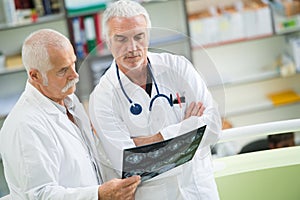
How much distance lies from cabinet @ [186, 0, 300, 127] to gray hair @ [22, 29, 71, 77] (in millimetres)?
2961

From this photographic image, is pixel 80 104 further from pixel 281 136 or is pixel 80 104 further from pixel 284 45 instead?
pixel 284 45

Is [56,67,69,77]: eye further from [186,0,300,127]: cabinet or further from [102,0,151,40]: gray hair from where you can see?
[186,0,300,127]: cabinet

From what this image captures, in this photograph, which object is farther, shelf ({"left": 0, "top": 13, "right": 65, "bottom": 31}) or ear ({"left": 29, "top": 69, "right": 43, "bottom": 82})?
shelf ({"left": 0, "top": 13, "right": 65, "bottom": 31})

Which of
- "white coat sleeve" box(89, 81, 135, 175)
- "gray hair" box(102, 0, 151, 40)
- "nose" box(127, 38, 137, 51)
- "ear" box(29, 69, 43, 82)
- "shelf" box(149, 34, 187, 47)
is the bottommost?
"white coat sleeve" box(89, 81, 135, 175)

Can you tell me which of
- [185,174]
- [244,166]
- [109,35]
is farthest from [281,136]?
[109,35]

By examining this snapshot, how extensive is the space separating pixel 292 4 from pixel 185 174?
3.08 metres

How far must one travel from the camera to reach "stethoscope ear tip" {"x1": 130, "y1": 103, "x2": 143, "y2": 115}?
1807 mm

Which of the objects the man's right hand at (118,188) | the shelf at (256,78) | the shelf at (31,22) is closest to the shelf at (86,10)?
the shelf at (31,22)

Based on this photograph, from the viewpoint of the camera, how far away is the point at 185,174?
190 centimetres

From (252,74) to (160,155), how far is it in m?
3.22

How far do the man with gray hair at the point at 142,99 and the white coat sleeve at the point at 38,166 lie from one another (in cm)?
15

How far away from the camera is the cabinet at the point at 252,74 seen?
188 inches

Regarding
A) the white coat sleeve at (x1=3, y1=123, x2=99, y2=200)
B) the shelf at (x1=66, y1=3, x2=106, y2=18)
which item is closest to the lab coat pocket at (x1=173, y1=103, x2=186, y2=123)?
the white coat sleeve at (x1=3, y1=123, x2=99, y2=200)

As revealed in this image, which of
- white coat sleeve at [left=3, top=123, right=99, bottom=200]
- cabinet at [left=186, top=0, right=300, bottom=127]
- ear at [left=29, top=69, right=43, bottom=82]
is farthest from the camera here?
cabinet at [left=186, top=0, right=300, bottom=127]
